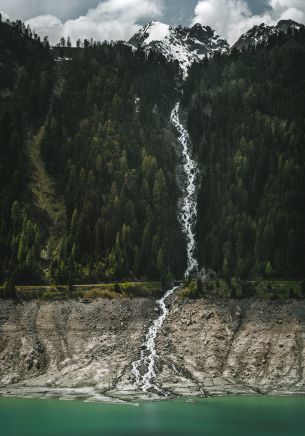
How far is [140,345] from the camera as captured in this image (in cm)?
11781

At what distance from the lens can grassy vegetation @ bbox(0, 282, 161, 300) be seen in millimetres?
133750

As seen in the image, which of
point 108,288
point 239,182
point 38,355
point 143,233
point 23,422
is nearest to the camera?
point 23,422

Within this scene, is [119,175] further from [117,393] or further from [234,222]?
[117,393]

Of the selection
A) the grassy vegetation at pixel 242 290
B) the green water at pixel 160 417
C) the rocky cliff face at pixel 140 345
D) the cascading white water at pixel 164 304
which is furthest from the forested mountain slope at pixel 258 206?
the green water at pixel 160 417

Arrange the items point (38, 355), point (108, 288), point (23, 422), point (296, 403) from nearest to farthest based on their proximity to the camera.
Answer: point (23, 422) < point (296, 403) < point (38, 355) < point (108, 288)

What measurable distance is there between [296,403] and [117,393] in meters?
28.8

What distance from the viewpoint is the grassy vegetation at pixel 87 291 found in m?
134

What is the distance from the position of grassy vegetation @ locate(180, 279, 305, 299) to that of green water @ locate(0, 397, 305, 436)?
36.5 metres

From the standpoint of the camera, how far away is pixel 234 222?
17325 cm

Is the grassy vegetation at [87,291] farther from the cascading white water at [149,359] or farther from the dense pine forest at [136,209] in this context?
the cascading white water at [149,359]

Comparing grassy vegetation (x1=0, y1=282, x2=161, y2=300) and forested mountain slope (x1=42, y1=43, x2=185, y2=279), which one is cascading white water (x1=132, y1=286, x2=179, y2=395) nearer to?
grassy vegetation (x1=0, y1=282, x2=161, y2=300)

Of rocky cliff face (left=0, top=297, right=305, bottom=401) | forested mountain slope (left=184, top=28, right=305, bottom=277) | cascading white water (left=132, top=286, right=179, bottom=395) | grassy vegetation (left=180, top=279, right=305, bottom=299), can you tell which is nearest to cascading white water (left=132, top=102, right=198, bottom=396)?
cascading white water (left=132, top=286, right=179, bottom=395)

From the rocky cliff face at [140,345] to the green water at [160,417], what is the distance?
6.46m

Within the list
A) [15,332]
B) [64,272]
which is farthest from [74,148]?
[15,332]
